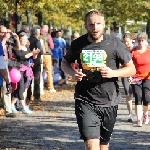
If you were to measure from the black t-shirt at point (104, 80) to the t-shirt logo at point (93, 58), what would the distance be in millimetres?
51

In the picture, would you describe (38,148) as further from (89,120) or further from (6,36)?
(6,36)

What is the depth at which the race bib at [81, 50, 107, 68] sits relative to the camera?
5742 mm

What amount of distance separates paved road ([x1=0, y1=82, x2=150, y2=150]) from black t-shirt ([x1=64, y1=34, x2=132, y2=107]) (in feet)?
8.50

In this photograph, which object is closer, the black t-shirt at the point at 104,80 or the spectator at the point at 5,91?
the black t-shirt at the point at 104,80

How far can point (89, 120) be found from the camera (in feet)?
19.2

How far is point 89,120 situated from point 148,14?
2936 cm

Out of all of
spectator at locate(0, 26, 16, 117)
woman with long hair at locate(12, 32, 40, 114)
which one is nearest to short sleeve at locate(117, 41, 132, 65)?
spectator at locate(0, 26, 16, 117)

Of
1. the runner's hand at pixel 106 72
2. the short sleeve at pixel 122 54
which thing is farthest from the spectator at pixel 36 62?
the runner's hand at pixel 106 72

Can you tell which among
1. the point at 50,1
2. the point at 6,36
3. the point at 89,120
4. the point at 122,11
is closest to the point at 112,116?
the point at 89,120

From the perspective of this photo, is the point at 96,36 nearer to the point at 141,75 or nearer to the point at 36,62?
the point at 141,75

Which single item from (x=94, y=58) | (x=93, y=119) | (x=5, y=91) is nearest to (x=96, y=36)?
(x=94, y=58)

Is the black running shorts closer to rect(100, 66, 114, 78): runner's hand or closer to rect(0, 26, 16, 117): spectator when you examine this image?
rect(100, 66, 114, 78): runner's hand

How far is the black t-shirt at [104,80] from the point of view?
5.84m

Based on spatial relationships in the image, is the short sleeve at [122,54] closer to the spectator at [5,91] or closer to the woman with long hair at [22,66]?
the spectator at [5,91]
